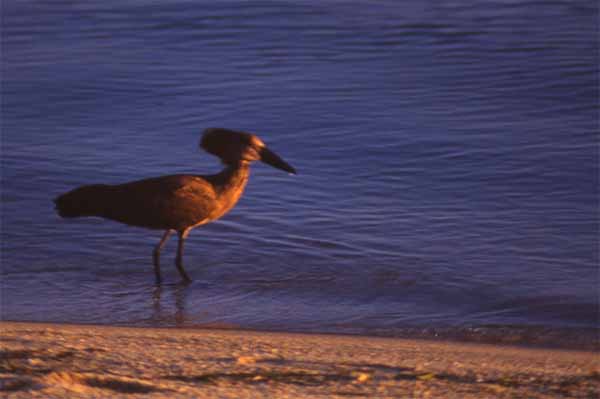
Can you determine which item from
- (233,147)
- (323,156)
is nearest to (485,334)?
(233,147)

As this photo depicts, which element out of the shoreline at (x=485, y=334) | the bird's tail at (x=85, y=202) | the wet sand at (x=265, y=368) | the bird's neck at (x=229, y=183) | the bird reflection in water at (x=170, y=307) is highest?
the bird's neck at (x=229, y=183)

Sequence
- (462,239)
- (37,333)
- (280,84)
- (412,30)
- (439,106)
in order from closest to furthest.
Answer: (37,333) → (462,239) → (439,106) → (280,84) → (412,30)

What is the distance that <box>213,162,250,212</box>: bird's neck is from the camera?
8594 mm

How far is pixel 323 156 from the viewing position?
38.3ft

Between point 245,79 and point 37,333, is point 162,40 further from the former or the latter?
point 37,333

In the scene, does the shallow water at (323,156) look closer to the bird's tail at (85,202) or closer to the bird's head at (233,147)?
A: the bird's tail at (85,202)

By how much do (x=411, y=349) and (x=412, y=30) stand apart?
34.1ft

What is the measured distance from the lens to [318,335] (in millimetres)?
7168

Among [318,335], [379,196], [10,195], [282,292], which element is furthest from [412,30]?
[318,335]

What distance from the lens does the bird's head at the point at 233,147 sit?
28.3 feet

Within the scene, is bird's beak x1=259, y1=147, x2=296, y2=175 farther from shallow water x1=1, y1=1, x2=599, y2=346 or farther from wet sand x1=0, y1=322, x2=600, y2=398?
wet sand x1=0, y1=322, x2=600, y2=398

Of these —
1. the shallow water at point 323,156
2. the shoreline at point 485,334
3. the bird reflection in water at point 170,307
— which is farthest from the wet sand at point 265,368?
the shallow water at point 323,156

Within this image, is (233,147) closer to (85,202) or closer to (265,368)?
(85,202)

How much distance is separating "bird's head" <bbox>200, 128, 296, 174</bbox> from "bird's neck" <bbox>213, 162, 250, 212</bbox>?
5 centimetres
